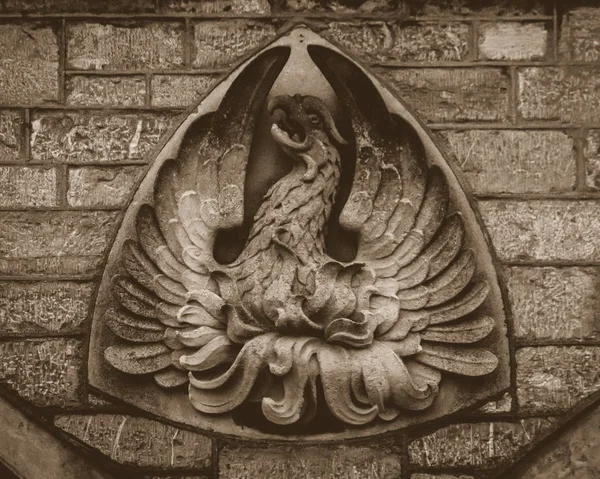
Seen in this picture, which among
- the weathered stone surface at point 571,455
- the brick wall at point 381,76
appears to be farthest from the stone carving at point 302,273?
the weathered stone surface at point 571,455

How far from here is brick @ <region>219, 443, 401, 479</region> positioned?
192 inches

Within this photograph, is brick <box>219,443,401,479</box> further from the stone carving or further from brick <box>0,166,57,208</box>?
brick <box>0,166,57,208</box>

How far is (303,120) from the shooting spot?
5113mm

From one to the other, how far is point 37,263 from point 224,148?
29.5 inches

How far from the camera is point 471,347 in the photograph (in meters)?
4.96

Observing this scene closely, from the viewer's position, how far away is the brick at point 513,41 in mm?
5219

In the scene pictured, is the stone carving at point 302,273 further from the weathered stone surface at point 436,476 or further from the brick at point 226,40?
the weathered stone surface at point 436,476

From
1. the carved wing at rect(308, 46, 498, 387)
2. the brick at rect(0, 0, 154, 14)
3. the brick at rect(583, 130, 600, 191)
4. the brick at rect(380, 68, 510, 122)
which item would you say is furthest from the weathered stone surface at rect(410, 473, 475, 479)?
the brick at rect(0, 0, 154, 14)

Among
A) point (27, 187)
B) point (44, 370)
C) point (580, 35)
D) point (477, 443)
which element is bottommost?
point (477, 443)

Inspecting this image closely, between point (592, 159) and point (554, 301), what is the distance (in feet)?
1.71

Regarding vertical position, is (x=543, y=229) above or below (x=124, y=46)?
below

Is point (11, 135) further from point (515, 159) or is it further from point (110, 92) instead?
point (515, 159)

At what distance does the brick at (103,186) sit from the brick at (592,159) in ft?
4.99

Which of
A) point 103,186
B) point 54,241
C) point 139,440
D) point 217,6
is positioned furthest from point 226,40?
point 139,440
